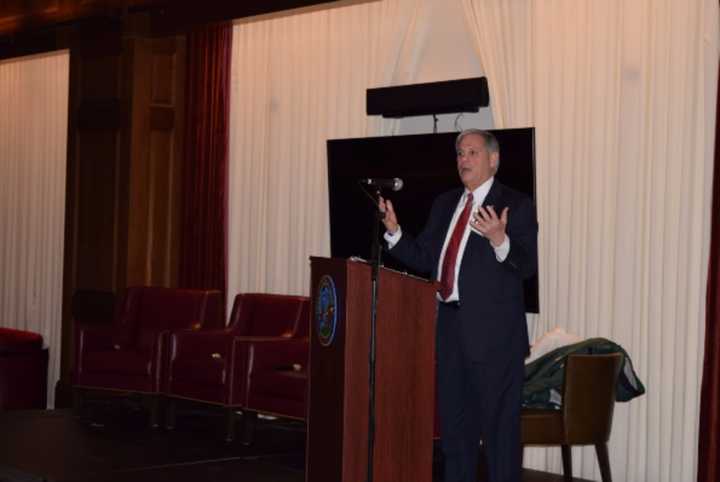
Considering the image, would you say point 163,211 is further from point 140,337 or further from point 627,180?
point 627,180

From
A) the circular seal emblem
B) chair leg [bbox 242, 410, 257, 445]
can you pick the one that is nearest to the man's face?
the circular seal emblem

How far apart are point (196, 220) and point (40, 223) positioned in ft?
7.74

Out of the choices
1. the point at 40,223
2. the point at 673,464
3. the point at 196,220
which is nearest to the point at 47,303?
the point at 40,223

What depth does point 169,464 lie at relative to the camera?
6.24m

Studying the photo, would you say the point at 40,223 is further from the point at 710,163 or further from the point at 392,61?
the point at 710,163

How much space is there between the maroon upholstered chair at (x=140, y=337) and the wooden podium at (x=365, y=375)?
3701 mm

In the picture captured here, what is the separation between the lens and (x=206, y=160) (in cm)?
888

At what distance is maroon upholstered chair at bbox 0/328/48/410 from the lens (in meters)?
8.97

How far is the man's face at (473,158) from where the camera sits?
430cm

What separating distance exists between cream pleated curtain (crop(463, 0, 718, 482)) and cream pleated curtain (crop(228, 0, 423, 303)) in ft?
3.49

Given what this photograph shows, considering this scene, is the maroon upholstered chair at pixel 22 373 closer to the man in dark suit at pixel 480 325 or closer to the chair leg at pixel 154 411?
the chair leg at pixel 154 411

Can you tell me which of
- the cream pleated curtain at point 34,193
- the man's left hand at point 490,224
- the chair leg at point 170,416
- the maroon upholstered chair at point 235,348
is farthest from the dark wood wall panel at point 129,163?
the man's left hand at point 490,224

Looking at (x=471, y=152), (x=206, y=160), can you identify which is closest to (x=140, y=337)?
(x=206, y=160)

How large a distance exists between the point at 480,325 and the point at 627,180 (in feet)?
7.35
